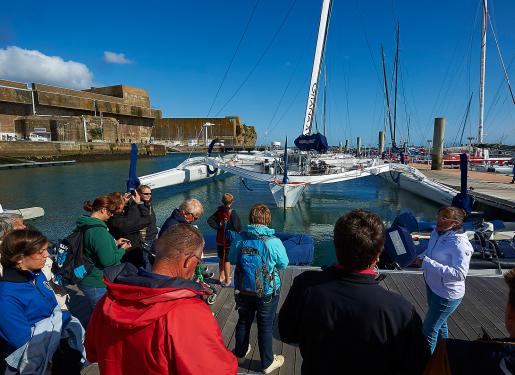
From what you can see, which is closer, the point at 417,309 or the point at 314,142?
the point at 417,309

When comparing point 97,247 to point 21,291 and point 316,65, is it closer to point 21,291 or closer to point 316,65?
point 21,291

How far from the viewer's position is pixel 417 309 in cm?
375

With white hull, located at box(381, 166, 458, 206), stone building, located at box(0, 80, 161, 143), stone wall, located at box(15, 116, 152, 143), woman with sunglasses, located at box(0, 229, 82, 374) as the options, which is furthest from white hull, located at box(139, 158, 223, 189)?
stone wall, located at box(15, 116, 152, 143)

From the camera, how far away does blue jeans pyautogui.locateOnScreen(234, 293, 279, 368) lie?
8.31ft

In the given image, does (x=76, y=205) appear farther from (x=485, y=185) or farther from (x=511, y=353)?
(x=485, y=185)

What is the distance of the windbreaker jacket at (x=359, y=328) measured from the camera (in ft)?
4.14

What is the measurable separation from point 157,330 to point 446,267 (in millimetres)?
2232

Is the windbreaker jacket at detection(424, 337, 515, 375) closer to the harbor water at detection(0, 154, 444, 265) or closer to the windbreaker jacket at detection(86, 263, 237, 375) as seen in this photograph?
the windbreaker jacket at detection(86, 263, 237, 375)

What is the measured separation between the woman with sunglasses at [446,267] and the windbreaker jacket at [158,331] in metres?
1.95

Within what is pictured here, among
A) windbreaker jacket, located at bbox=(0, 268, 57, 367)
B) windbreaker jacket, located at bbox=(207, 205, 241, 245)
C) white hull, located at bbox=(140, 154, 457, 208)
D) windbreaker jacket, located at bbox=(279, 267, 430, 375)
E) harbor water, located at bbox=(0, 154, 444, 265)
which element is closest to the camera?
windbreaker jacket, located at bbox=(279, 267, 430, 375)

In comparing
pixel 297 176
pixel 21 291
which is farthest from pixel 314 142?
pixel 21 291

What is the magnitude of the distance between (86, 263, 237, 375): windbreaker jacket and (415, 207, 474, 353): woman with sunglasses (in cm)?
195

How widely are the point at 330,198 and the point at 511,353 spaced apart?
650 inches

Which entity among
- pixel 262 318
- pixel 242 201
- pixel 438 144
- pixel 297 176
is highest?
pixel 438 144
